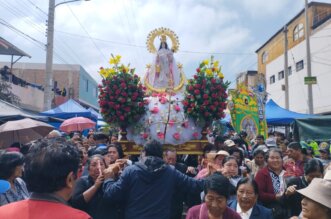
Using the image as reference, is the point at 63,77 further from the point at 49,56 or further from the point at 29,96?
the point at 49,56

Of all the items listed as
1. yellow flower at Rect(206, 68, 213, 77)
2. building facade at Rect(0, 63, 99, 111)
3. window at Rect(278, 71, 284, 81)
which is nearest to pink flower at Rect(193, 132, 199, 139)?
yellow flower at Rect(206, 68, 213, 77)

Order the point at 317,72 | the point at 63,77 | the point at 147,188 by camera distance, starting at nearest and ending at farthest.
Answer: the point at 147,188, the point at 317,72, the point at 63,77

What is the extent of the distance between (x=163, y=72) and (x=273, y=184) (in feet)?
11.7

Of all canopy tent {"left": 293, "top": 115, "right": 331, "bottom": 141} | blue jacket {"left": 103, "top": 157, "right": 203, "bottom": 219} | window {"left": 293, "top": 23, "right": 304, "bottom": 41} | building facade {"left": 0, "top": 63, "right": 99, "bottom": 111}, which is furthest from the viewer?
building facade {"left": 0, "top": 63, "right": 99, "bottom": 111}

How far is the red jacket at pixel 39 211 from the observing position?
1633 mm

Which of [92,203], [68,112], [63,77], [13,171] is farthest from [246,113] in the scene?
[63,77]

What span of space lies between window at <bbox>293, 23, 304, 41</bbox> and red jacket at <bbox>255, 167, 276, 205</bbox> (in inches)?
843

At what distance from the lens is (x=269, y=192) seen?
14.1 ft

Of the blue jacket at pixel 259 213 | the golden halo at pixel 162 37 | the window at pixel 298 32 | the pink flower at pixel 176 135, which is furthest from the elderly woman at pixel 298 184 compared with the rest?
the window at pixel 298 32

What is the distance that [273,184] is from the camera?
4.41 meters

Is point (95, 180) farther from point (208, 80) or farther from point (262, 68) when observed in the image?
point (262, 68)

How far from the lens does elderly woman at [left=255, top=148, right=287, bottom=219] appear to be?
416 centimetres

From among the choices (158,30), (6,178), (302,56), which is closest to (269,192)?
(6,178)

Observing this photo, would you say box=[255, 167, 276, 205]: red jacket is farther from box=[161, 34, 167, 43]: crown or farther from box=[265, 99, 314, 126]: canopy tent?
box=[265, 99, 314, 126]: canopy tent
